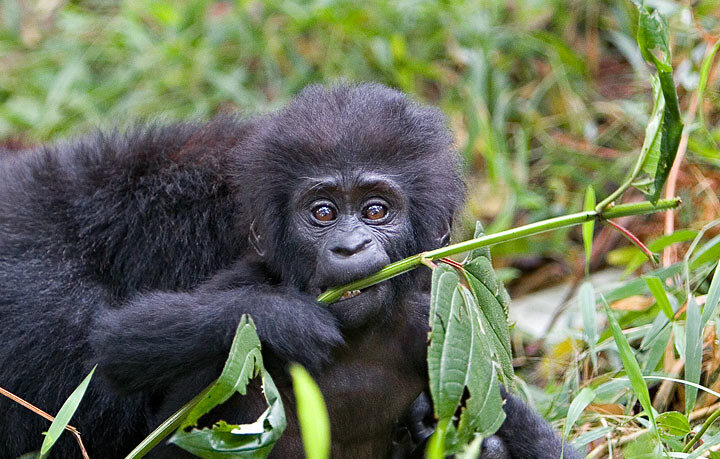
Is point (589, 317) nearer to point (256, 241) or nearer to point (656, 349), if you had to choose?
point (656, 349)

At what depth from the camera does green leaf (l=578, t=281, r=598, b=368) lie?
8.77 ft

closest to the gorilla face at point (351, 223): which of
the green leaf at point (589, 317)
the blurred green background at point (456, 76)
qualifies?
the green leaf at point (589, 317)

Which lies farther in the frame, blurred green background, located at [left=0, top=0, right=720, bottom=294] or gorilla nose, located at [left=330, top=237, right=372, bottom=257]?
blurred green background, located at [left=0, top=0, right=720, bottom=294]

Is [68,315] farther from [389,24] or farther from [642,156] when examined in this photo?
[389,24]

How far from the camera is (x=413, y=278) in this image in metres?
2.56

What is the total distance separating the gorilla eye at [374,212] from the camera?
2.38 m

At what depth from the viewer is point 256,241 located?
2.55 metres

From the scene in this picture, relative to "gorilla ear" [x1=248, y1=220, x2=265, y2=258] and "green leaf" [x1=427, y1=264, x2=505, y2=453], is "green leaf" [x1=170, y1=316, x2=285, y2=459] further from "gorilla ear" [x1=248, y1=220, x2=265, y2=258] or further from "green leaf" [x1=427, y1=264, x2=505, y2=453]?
"gorilla ear" [x1=248, y1=220, x2=265, y2=258]

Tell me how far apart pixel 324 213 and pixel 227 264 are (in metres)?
0.56

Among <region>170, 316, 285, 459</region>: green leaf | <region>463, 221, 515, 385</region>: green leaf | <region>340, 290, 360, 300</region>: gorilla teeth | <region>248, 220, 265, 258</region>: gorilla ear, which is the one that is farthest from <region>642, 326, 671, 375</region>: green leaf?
<region>170, 316, 285, 459</region>: green leaf

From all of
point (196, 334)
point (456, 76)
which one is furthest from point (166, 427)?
point (456, 76)

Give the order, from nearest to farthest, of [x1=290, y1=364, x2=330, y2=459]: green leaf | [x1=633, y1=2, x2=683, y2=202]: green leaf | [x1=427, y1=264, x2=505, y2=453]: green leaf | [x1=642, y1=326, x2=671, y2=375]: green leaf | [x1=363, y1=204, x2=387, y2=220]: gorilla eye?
[x1=290, y1=364, x2=330, y2=459]: green leaf
[x1=427, y1=264, x2=505, y2=453]: green leaf
[x1=633, y1=2, x2=683, y2=202]: green leaf
[x1=363, y1=204, x2=387, y2=220]: gorilla eye
[x1=642, y1=326, x2=671, y2=375]: green leaf

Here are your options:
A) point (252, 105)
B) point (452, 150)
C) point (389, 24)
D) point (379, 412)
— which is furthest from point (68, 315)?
point (389, 24)

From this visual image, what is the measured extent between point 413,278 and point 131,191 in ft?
2.98
